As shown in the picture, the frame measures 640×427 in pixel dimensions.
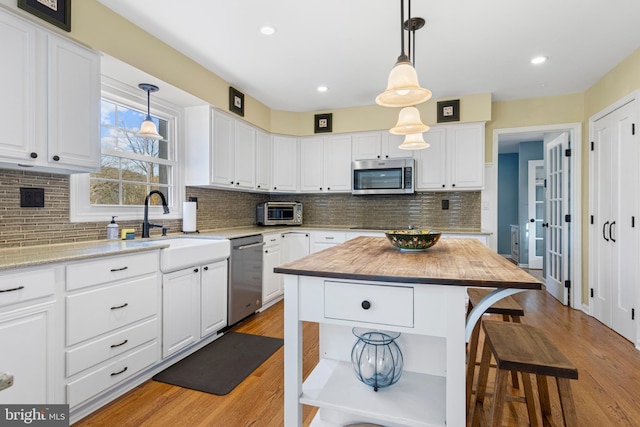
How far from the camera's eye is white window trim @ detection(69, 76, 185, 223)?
2404 mm

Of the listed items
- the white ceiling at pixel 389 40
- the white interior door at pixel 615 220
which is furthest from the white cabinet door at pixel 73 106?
the white interior door at pixel 615 220

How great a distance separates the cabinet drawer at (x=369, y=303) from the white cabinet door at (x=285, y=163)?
3.44m

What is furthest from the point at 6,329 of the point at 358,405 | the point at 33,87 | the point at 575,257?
the point at 575,257

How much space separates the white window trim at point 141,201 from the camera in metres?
2.40

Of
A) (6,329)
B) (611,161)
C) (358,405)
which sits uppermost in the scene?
(611,161)

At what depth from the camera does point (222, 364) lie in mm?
2439

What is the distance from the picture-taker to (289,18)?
2365mm

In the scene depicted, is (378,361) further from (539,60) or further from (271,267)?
(539,60)

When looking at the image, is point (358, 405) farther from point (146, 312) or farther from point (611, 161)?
point (611, 161)

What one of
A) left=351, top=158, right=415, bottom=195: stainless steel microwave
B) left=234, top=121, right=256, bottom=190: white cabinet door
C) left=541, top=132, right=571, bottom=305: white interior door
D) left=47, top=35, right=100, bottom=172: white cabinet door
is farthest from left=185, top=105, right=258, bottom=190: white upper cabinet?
left=541, top=132, right=571, bottom=305: white interior door

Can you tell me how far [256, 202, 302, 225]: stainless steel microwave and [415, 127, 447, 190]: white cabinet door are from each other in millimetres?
1657

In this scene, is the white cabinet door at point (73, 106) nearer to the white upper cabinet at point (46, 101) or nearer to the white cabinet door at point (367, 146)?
the white upper cabinet at point (46, 101)

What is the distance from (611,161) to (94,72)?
176 inches

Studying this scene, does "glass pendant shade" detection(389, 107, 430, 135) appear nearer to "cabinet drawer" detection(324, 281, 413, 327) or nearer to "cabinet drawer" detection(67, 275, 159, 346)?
"cabinet drawer" detection(324, 281, 413, 327)
